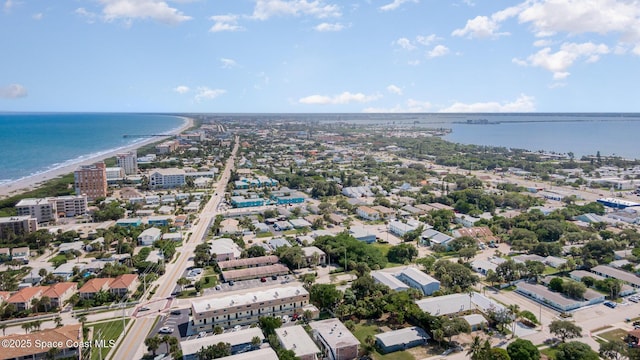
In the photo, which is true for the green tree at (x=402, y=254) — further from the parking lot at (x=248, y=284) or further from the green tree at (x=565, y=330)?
the green tree at (x=565, y=330)

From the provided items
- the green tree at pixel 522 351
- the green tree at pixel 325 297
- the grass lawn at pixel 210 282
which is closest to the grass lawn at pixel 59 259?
the grass lawn at pixel 210 282

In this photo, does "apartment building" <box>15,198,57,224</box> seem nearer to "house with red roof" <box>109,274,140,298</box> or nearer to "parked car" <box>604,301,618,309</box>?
"house with red roof" <box>109,274,140,298</box>

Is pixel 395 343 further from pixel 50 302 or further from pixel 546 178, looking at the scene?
pixel 546 178

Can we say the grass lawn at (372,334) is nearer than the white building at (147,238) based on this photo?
Yes

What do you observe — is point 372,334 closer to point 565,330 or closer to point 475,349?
point 475,349

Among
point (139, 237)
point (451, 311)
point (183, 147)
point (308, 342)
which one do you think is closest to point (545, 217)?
point (451, 311)

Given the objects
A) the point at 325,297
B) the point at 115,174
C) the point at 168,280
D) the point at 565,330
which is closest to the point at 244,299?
the point at 325,297
